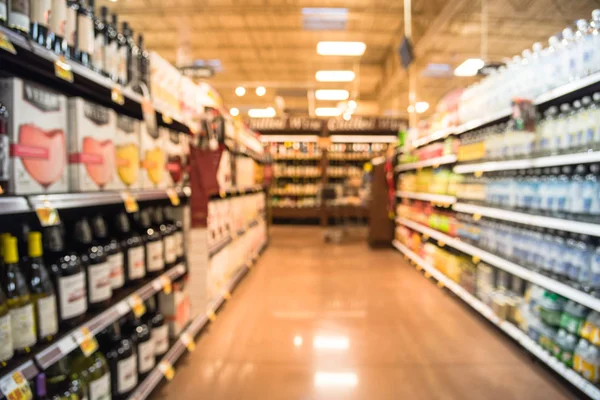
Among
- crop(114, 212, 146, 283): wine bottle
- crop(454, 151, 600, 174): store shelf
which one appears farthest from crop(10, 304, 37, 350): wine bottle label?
crop(454, 151, 600, 174): store shelf

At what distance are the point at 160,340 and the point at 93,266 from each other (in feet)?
3.03

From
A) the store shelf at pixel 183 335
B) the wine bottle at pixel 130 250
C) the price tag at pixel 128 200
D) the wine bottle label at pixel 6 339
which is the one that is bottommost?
the store shelf at pixel 183 335

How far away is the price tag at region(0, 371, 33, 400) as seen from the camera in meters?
1.13

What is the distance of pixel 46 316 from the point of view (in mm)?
1403

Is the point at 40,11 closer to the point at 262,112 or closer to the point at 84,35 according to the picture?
the point at 84,35

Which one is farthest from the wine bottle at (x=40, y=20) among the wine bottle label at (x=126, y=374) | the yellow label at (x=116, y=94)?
the wine bottle label at (x=126, y=374)

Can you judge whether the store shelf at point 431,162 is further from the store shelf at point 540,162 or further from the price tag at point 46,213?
the price tag at point 46,213

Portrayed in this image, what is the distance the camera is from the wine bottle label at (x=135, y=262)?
2.09 m

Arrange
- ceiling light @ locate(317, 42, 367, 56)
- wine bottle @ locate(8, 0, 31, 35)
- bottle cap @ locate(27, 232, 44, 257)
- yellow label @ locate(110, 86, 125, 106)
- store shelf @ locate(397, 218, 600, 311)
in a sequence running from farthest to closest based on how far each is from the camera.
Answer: ceiling light @ locate(317, 42, 367, 56) < store shelf @ locate(397, 218, 600, 311) < yellow label @ locate(110, 86, 125, 106) < bottle cap @ locate(27, 232, 44, 257) < wine bottle @ locate(8, 0, 31, 35)

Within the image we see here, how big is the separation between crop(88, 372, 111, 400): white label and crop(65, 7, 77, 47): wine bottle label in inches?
58.0

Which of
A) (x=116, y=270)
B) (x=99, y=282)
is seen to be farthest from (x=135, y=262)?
(x=99, y=282)

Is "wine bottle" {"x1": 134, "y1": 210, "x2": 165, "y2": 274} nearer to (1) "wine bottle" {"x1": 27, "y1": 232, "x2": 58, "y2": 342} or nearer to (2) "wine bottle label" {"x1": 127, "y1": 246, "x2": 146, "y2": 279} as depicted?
(2) "wine bottle label" {"x1": 127, "y1": 246, "x2": 146, "y2": 279}

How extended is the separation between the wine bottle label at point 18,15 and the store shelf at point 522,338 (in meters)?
3.22

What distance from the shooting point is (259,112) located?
689 inches
